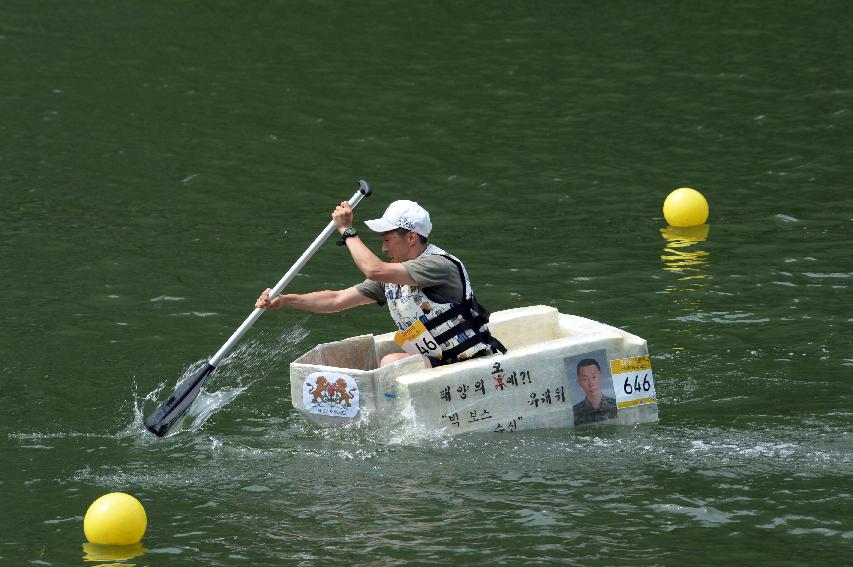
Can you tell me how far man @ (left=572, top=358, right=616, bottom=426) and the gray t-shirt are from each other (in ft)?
3.03

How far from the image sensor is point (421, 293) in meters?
9.70

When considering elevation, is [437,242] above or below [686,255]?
above

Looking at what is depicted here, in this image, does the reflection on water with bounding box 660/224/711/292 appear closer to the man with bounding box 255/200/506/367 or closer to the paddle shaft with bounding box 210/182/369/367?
the man with bounding box 255/200/506/367

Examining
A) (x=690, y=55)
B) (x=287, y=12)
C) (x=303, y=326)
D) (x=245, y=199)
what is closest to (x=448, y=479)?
(x=303, y=326)

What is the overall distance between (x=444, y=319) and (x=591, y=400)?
3.58ft

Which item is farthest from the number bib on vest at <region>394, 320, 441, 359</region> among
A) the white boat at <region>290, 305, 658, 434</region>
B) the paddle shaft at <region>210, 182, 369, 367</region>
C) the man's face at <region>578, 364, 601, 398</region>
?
the man's face at <region>578, 364, 601, 398</region>

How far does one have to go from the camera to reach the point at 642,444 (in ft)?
31.5

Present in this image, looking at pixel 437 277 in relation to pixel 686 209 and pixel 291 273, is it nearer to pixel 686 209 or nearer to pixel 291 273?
pixel 291 273

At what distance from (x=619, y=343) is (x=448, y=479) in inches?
63.4

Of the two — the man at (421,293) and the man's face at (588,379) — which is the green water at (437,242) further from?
the man at (421,293)

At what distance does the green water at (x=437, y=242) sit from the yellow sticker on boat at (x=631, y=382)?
25 cm

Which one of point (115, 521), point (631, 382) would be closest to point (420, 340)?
point (631, 382)

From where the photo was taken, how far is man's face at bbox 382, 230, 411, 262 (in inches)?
382

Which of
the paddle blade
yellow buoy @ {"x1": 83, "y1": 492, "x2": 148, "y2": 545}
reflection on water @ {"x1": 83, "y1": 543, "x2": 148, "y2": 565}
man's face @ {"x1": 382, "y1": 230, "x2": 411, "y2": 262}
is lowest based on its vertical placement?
reflection on water @ {"x1": 83, "y1": 543, "x2": 148, "y2": 565}
